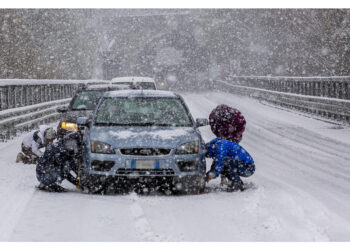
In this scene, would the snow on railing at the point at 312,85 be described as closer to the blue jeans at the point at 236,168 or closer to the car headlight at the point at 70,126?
the car headlight at the point at 70,126

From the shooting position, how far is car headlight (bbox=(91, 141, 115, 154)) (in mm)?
7152

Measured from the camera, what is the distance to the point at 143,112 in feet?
27.7

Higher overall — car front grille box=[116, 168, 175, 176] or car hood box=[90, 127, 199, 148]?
car hood box=[90, 127, 199, 148]

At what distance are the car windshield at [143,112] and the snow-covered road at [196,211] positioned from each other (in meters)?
1.14

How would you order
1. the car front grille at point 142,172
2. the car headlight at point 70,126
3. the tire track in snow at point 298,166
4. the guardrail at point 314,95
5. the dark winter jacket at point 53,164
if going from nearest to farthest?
the tire track in snow at point 298,166, the car front grille at point 142,172, the dark winter jacket at point 53,164, the car headlight at point 70,126, the guardrail at point 314,95

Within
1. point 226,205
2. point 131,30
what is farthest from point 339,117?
point 131,30

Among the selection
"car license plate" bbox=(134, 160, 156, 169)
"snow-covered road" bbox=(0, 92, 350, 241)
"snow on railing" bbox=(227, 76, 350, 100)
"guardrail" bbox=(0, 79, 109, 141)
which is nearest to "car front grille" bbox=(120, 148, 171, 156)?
"car license plate" bbox=(134, 160, 156, 169)

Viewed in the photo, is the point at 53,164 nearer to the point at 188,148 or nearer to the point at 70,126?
the point at 188,148

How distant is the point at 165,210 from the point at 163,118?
2.21 metres

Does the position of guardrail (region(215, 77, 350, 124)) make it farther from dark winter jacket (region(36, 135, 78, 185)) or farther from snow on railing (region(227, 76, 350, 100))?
dark winter jacket (region(36, 135, 78, 185))

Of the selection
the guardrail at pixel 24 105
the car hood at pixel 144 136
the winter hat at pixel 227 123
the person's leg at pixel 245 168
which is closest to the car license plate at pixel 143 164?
the car hood at pixel 144 136

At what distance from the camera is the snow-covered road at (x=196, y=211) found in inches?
205

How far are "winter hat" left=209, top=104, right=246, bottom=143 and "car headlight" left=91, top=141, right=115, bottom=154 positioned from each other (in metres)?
1.84

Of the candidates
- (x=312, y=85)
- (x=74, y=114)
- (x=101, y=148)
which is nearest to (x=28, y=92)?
(x=74, y=114)
